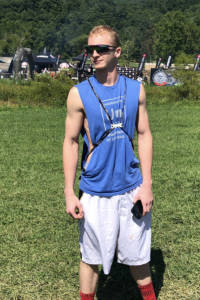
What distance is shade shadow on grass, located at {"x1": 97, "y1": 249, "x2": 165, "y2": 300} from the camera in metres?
3.65

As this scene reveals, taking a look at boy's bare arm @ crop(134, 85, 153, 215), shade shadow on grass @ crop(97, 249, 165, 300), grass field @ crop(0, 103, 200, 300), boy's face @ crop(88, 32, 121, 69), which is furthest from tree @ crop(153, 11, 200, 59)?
boy's face @ crop(88, 32, 121, 69)

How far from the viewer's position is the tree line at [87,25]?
4513 inches

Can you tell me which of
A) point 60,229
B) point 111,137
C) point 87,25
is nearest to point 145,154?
point 111,137

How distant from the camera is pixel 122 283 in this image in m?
3.85

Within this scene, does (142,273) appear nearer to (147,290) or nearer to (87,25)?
(147,290)

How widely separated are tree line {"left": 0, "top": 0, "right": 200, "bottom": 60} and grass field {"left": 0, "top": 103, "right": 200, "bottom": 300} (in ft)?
357

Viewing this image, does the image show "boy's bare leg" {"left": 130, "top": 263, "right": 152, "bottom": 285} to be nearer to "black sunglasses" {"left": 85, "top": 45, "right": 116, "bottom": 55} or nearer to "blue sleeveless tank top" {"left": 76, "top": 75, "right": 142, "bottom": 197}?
"blue sleeveless tank top" {"left": 76, "top": 75, "right": 142, "bottom": 197}

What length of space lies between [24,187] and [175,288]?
3.56 m

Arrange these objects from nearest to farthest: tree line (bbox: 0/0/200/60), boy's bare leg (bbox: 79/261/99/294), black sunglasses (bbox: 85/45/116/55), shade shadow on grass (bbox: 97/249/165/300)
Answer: black sunglasses (bbox: 85/45/116/55) < boy's bare leg (bbox: 79/261/99/294) < shade shadow on grass (bbox: 97/249/165/300) < tree line (bbox: 0/0/200/60)

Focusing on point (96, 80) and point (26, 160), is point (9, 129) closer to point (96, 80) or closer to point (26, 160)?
point (26, 160)

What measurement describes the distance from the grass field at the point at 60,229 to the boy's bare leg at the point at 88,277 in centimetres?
69

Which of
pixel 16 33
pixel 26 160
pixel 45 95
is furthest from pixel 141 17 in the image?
pixel 26 160

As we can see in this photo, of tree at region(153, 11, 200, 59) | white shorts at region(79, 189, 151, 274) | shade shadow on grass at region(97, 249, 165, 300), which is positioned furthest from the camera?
tree at region(153, 11, 200, 59)

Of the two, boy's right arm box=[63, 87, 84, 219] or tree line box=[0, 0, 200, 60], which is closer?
boy's right arm box=[63, 87, 84, 219]
